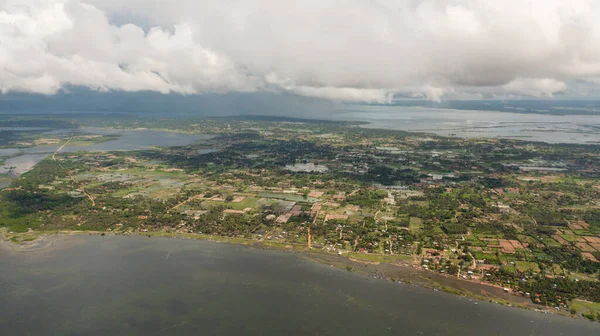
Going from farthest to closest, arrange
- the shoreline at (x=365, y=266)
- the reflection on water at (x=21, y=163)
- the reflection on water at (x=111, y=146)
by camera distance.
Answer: the reflection on water at (x=111, y=146) < the reflection on water at (x=21, y=163) < the shoreline at (x=365, y=266)

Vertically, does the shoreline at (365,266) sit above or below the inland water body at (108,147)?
below

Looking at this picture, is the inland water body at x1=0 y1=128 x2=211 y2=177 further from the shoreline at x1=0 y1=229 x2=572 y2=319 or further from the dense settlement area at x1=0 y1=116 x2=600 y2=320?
the shoreline at x1=0 y1=229 x2=572 y2=319

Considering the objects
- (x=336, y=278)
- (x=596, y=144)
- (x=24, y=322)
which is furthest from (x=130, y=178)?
(x=596, y=144)

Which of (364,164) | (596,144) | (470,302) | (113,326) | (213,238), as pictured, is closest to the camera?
(113,326)

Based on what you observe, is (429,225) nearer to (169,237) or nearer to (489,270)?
(489,270)

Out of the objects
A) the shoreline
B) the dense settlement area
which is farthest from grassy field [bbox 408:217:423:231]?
the shoreline

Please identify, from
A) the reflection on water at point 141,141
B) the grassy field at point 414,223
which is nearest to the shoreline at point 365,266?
the grassy field at point 414,223

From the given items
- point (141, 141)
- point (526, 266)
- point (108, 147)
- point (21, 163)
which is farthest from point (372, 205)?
point (141, 141)

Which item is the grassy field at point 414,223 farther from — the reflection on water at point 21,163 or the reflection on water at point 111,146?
the reflection on water at point 21,163
